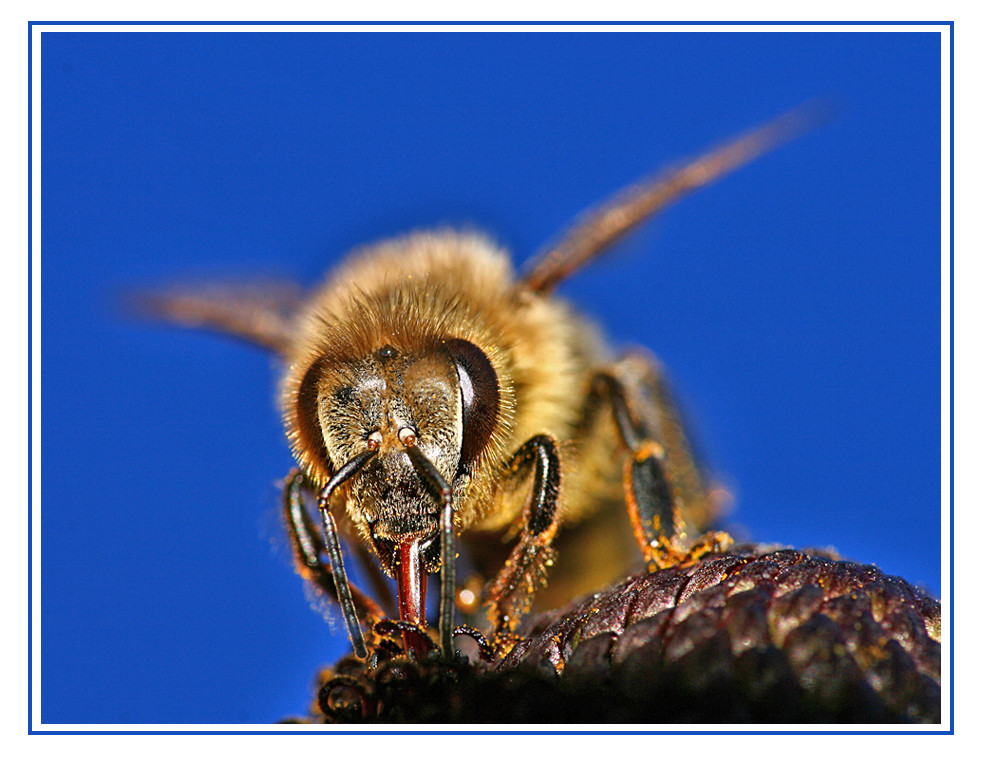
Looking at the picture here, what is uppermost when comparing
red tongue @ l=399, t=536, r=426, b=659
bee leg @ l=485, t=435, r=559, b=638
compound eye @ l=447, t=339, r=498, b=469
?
compound eye @ l=447, t=339, r=498, b=469

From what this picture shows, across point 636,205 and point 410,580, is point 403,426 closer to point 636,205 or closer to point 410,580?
point 410,580

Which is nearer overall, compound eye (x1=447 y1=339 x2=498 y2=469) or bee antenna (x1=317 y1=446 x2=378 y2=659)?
bee antenna (x1=317 y1=446 x2=378 y2=659)

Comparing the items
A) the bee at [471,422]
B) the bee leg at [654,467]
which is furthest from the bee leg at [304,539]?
the bee leg at [654,467]

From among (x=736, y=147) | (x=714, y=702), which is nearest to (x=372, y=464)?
(x=714, y=702)

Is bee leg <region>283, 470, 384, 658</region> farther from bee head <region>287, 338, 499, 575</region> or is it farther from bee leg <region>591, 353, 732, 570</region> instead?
bee leg <region>591, 353, 732, 570</region>

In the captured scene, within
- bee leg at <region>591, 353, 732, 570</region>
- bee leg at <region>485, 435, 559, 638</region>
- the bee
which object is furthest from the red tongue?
bee leg at <region>591, 353, 732, 570</region>

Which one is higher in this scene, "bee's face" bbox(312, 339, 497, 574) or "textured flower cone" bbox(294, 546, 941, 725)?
"bee's face" bbox(312, 339, 497, 574)

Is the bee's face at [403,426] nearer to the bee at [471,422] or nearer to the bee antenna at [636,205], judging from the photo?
the bee at [471,422]
